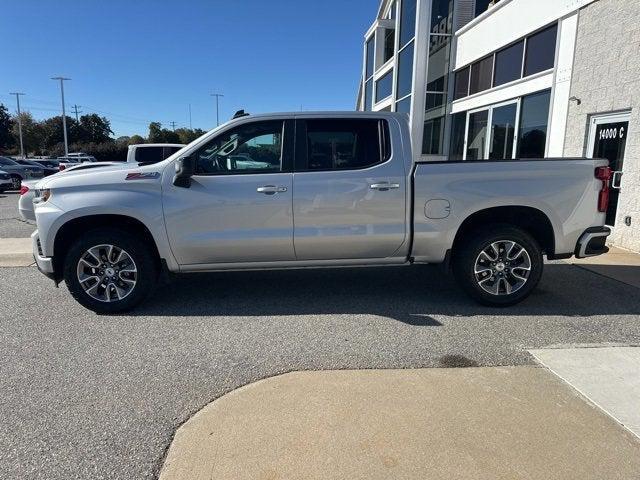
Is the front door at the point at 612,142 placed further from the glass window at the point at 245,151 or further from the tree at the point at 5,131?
the tree at the point at 5,131

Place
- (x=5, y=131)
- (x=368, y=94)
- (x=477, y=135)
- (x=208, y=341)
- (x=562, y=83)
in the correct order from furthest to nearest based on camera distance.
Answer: (x=5, y=131) < (x=368, y=94) < (x=477, y=135) < (x=562, y=83) < (x=208, y=341)

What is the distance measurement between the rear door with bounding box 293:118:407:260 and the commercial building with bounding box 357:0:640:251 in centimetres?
170

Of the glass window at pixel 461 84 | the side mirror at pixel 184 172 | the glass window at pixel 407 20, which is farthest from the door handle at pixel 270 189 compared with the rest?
Answer: the glass window at pixel 407 20

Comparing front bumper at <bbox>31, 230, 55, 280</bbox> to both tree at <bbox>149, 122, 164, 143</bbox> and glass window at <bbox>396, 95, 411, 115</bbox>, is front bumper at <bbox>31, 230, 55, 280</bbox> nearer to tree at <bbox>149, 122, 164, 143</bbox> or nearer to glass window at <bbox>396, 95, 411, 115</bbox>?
glass window at <bbox>396, 95, 411, 115</bbox>

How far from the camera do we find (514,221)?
5172mm

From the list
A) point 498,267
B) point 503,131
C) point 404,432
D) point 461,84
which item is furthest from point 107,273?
point 461,84

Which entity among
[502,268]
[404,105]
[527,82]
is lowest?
[502,268]

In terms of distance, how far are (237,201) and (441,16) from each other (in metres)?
15.0

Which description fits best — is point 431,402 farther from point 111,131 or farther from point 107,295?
point 111,131

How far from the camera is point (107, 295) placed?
4.88 m

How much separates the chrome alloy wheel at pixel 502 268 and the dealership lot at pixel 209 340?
251 millimetres

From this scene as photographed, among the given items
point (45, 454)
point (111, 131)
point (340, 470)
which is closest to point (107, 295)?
point (45, 454)

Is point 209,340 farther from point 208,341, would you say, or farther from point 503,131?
point 503,131

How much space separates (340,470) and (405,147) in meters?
3.35
